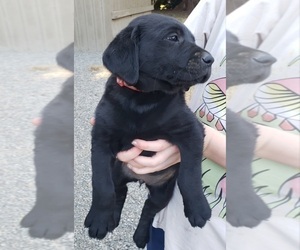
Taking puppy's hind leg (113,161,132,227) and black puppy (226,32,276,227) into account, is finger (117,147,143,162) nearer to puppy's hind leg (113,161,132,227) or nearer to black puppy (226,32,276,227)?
puppy's hind leg (113,161,132,227)

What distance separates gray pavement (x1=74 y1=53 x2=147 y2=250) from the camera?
2055mm

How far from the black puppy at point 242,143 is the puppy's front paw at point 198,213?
18.8 inches

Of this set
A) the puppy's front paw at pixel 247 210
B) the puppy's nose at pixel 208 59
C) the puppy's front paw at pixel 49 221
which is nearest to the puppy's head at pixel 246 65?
the puppy's front paw at pixel 247 210

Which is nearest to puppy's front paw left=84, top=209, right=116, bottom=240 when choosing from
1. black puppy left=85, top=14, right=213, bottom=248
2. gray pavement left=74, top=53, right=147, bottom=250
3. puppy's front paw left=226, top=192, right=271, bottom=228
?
black puppy left=85, top=14, right=213, bottom=248

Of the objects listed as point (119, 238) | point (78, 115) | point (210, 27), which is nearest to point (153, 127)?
point (210, 27)

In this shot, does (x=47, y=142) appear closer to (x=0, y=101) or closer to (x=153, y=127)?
(x=0, y=101)

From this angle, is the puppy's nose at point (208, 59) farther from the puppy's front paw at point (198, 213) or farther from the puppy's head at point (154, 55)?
the puppy's front paw at point (198, 213)

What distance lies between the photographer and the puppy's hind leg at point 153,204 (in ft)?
3.79

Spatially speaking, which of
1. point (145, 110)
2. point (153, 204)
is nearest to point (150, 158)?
point (145, 110)

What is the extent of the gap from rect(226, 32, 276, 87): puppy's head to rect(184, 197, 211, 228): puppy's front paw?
0.54 meters

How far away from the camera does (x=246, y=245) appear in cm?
49

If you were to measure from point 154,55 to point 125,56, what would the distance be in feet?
0.22

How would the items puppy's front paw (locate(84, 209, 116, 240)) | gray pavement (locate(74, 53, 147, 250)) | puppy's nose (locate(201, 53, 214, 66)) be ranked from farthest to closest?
gray pavement (locate(74, 53, 147, 250)) → puppy's front paw (locate(84, 209, 116, 240)) → puppy's nose (locate(201, 53, 214, 66))

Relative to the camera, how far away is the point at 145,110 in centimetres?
103
